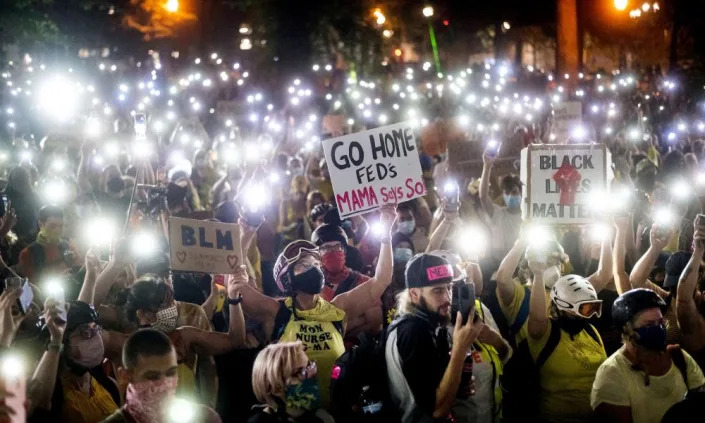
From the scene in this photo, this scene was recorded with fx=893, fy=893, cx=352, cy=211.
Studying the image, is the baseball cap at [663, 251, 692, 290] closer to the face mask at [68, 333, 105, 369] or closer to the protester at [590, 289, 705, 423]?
the protester at [590, 289, 705, 423]

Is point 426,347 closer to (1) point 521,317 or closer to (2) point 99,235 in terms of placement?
(1) point 521,317

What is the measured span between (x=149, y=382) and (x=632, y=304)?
2.81m

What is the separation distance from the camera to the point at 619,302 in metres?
5.36

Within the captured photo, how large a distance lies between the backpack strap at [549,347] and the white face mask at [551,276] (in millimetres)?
793

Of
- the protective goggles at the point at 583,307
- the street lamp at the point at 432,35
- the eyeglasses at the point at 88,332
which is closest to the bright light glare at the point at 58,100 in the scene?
the street lamp at the point at 432,35

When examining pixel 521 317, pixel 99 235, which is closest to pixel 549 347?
pixel 521 317

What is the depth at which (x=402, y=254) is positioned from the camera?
7.87m

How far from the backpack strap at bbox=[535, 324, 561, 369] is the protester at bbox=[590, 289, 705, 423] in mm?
590

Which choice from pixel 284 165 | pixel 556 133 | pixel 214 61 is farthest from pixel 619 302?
pixel 214 61

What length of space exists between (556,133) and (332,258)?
35.0 ft

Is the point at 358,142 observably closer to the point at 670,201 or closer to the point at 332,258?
the point at 332,258

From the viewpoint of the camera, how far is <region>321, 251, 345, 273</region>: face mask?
23.1 feet

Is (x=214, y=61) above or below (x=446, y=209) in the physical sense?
above

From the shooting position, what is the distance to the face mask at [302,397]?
436cm
